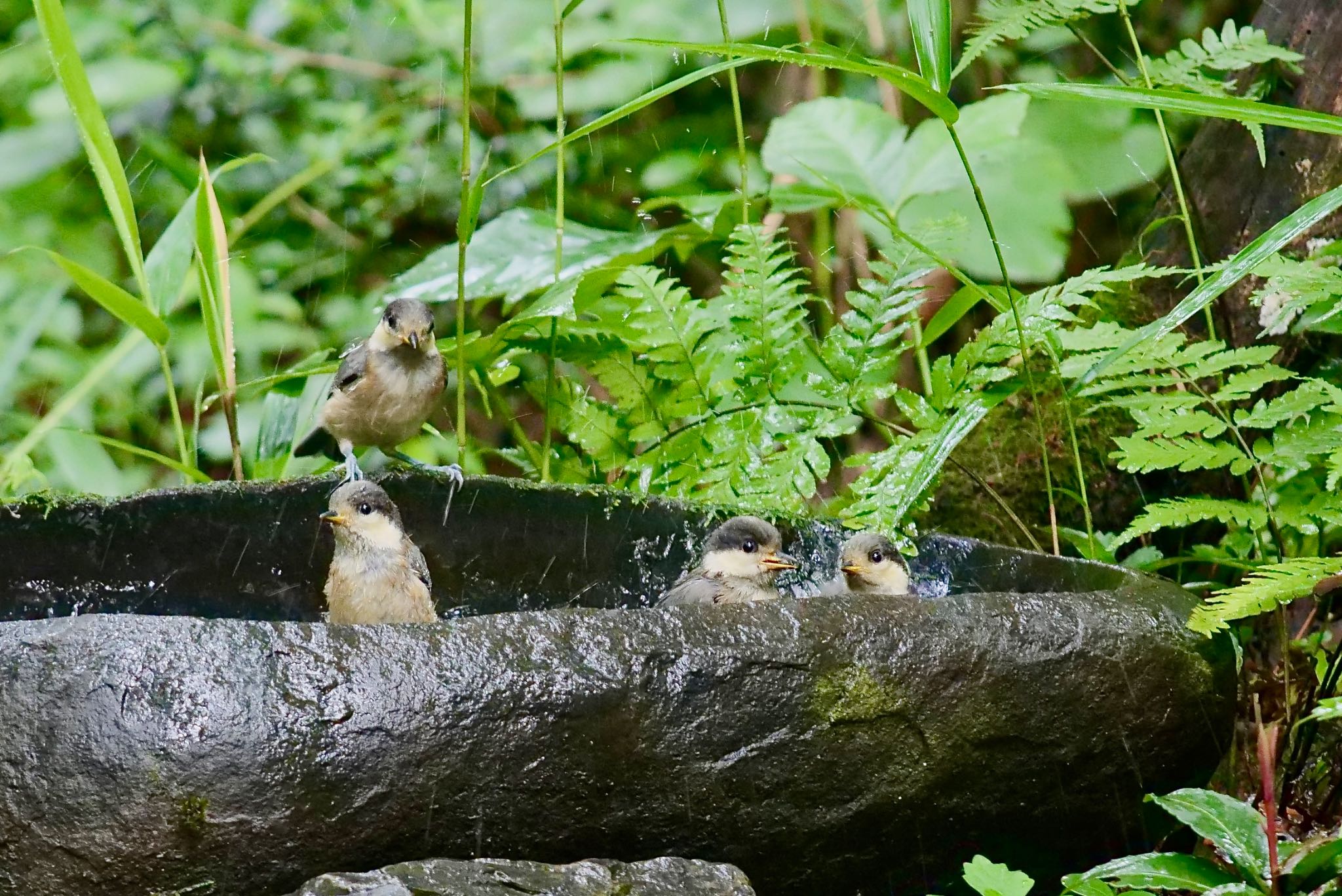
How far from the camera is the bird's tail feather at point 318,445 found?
4.81 metres

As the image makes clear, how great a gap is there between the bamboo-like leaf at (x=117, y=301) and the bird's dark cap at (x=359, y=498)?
0.60 m

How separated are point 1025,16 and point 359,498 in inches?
85.2

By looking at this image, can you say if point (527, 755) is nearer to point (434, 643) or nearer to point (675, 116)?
point (434, 643)

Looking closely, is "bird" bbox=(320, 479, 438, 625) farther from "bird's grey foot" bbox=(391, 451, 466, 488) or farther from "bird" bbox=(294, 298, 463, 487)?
"bird" bbox=(294, 298, 463, 487)

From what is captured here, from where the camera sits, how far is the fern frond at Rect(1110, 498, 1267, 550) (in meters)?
3.36

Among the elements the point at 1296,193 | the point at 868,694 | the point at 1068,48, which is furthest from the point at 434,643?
the point at 1068,48

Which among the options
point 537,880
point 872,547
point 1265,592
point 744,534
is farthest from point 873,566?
point 537,880

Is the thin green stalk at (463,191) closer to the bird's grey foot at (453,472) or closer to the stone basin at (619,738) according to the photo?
the bird's grey foot at (453,472)

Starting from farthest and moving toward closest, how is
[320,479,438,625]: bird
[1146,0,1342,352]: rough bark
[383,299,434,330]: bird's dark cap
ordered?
[1146,0,1342,352]: rough bark
[383,299,434,330]: bird's dark cap
[320,479,438,625]: bird

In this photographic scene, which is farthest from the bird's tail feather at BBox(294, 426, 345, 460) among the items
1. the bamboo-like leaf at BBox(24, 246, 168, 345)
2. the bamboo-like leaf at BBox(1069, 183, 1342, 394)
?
the bamboo-like leaf at BBox(1069, 183, 1342, 394)

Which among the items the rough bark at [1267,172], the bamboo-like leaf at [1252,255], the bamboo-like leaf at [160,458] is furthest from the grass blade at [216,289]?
the rough bark at [1267,172]

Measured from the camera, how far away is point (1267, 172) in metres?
4.69

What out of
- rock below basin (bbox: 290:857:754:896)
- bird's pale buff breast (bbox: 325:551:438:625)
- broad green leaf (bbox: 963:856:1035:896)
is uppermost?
rock below basin (bbox: 290:857:754:896)

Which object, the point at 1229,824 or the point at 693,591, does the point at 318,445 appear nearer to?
the point at 693,591
